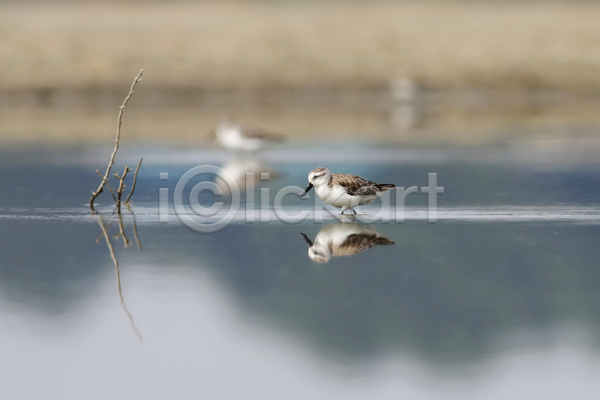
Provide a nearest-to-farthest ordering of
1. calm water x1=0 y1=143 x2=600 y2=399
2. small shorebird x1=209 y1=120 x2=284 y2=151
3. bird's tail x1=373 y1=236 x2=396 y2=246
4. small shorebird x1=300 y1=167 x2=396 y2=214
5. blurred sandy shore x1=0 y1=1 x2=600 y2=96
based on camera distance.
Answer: calm water x1=0 y1=143 x2=600 y2=399 → bird's tail x1=373 y1=236 x2=396 y2=246 → small shorebird x1=300 y1=167 x2=396 y2=214 → small shorebird x1=209 y1=120 x2=284 y2=151 → blurred sandy shore x1=0 y1=1 x2=600 y2=96

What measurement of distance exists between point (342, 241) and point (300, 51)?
25.0 meters

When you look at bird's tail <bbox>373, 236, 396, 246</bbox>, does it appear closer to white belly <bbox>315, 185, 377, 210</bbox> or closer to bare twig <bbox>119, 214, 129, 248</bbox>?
white belly <bbox>315, 185, 377, 210</bbox>

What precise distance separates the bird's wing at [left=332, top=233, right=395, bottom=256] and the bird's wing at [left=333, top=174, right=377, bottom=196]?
0.66m

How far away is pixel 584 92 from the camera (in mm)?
30969

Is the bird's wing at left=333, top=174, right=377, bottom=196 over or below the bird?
over

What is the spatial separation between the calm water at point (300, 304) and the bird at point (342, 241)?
75 millimetres

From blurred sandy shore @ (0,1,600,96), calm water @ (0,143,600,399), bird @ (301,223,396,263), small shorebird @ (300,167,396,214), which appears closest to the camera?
calm water @ (0,143,600,399)

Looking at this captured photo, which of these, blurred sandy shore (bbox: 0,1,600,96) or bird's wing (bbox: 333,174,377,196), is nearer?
bird's wing (bbox: 333,174,377,196)

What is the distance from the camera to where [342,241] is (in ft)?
25.6

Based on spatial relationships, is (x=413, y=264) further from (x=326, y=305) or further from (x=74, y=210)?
(x=74, y=210)

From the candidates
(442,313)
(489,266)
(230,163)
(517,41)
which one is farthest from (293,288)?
(517,41)

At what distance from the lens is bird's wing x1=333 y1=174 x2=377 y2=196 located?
28.5 feet

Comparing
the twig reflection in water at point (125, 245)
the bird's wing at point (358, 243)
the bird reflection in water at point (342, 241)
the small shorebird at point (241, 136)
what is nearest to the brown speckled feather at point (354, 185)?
the bird reflection in water at point (342, 241)

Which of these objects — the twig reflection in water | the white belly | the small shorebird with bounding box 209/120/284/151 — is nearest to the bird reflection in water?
the white belly
